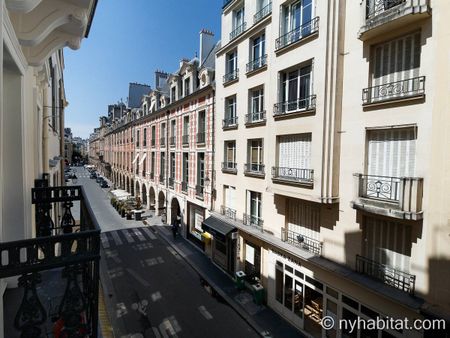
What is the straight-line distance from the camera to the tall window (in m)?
8.91

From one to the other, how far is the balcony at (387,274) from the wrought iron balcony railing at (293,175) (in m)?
2.79

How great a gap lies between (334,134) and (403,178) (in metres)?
2.39

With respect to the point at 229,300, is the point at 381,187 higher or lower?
higher

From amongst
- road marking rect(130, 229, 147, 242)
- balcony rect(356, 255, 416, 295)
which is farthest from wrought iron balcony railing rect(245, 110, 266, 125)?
road marking rect(130, 229, 147, 242)

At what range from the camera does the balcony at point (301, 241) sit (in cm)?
871

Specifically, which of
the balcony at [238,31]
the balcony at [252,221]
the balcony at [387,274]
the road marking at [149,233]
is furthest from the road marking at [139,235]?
the balcony at [387,274]

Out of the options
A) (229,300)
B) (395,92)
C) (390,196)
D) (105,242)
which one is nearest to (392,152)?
(390,196)

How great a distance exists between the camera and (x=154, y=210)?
26.3 metres

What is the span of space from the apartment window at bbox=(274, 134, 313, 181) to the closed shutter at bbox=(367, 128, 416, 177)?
Result: 76.8 inches

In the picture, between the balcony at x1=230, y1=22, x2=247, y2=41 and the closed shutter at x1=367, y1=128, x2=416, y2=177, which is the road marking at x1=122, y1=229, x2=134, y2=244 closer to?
the balcony at x1=230, y1=22, x2=247, y2=41

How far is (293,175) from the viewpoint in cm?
934

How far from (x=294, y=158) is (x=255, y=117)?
127 inches

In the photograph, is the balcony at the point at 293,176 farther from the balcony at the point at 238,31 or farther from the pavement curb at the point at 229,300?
the balcony at the point at 238,31

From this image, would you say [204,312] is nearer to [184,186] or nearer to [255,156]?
[255,156]
